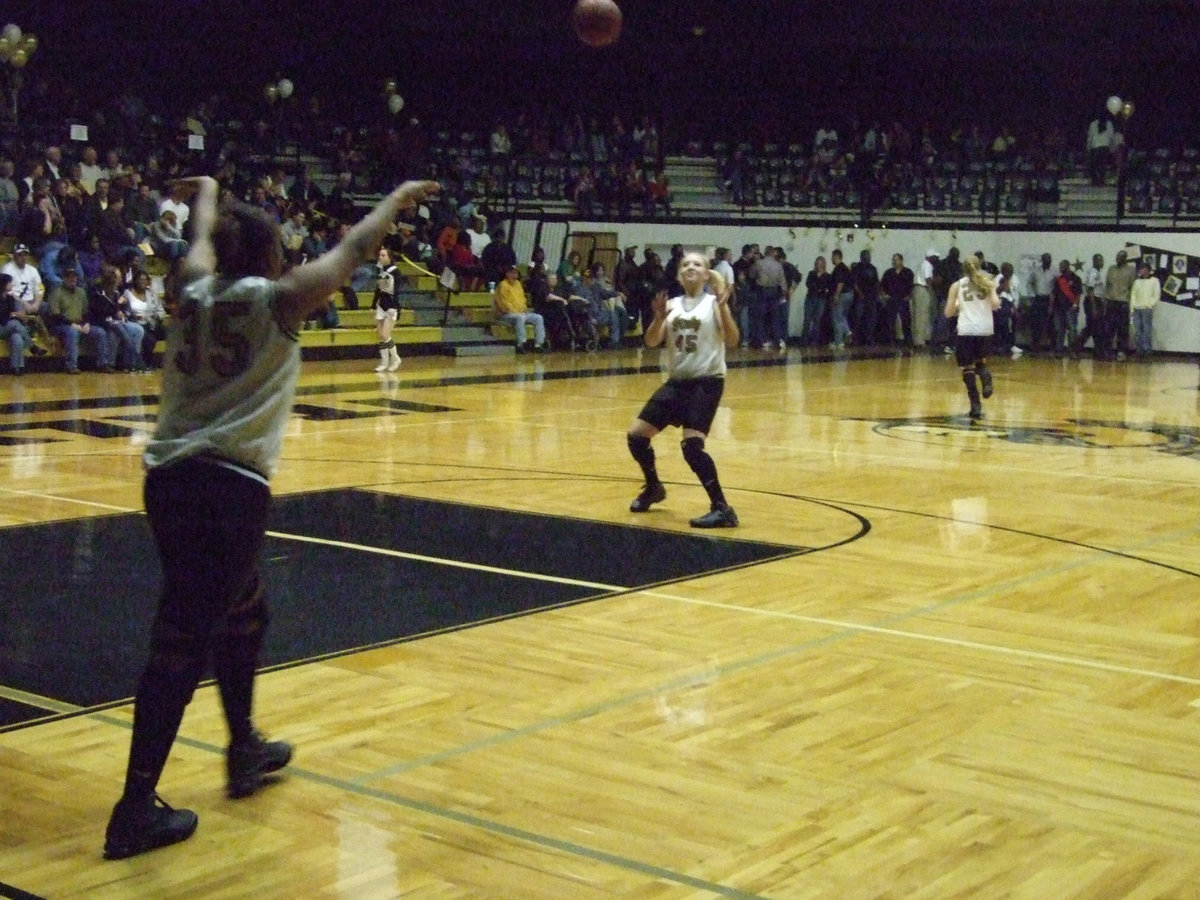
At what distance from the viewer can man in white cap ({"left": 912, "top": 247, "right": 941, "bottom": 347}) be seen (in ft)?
91.4

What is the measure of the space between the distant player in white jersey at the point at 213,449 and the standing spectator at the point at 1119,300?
78.3 feet

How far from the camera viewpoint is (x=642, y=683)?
5715mm

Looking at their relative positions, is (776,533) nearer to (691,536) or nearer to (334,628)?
(691,536)

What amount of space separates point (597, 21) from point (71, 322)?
840 cm

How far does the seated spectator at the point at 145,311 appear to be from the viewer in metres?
19.0

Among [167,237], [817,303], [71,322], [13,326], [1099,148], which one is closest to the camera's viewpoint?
[13,326]

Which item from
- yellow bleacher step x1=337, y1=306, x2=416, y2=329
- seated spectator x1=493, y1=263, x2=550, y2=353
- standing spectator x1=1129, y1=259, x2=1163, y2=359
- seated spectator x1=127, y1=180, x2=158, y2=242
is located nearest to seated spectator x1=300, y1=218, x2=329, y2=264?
yellow bleacher step x1=337, y1=306, x2=416, y2=329

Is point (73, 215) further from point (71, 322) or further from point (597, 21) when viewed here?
point (597, 21)

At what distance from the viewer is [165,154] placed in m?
23.8

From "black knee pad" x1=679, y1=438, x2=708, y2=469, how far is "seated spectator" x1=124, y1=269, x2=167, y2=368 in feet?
37.7

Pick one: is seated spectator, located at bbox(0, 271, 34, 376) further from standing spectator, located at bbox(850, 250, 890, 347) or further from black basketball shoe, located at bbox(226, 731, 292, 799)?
black basketball shoe, located at bbox(226, 731, 292, 799)

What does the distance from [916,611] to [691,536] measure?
2.04 m

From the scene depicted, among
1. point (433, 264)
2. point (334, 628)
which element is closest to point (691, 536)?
point (334, 628)

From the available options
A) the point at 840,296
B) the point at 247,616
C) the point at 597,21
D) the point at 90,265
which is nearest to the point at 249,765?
the point at 247,616
